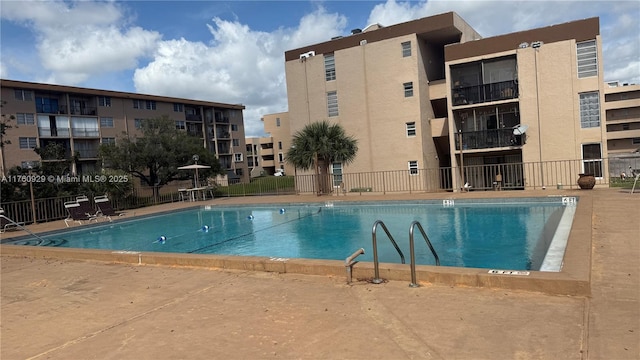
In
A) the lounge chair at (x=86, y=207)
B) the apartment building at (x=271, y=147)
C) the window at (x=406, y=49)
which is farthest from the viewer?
the apartment building at (x=271, y=147)

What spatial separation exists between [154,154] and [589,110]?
83.9ft

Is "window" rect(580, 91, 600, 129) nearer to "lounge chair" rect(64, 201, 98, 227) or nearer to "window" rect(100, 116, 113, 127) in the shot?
"lounge chair" rect(64, 201, 98, 227)

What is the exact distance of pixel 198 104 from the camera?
5762 centimetres

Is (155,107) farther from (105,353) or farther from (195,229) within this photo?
(105,353)

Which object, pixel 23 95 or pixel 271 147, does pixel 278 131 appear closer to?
pixel 271 147

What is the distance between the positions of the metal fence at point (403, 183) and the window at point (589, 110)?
195cm

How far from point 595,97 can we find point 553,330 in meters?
21.7

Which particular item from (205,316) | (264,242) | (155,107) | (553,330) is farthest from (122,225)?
(155,107)

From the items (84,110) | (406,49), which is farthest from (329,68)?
(84,110)

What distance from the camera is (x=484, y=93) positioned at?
79.2ft

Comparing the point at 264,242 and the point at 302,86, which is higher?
the point at 302,86

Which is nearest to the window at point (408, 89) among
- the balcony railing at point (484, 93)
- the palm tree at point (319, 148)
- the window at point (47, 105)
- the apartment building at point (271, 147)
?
the balcony railing at point (484, 93)

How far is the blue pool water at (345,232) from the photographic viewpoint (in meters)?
9.66

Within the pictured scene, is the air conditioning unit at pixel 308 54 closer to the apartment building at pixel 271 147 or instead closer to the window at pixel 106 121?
the window at pixel 106 121
